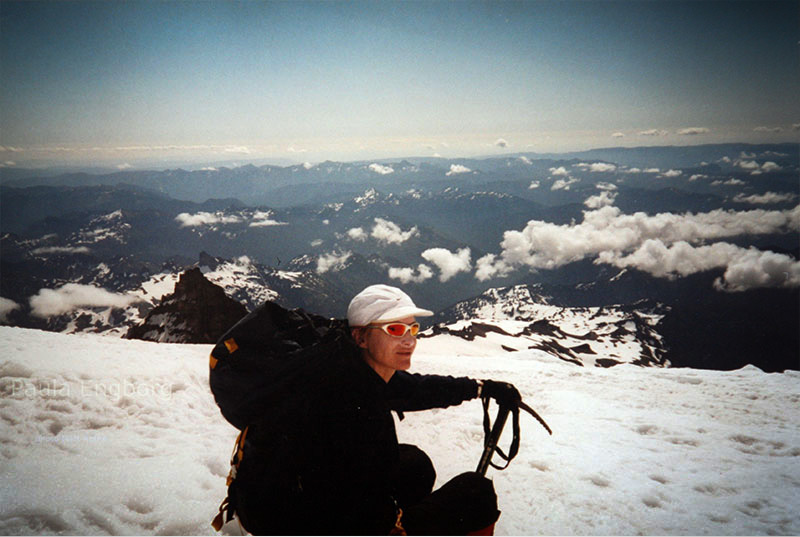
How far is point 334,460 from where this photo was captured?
2.76 metres

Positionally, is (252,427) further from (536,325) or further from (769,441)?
(536,325)

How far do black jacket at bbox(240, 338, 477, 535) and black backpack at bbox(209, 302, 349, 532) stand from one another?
0.03 feet

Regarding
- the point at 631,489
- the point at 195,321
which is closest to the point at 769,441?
the point at 631,489

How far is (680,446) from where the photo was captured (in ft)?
25.3

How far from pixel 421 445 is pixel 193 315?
181 feet

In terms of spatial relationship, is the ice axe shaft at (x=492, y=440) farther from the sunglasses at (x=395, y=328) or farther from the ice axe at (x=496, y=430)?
the sunglasses at (x=395, y=328)

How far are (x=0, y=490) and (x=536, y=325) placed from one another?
169558mm

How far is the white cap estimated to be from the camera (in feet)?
11.0

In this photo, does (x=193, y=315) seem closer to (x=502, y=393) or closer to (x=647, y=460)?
(x=647, y=460)

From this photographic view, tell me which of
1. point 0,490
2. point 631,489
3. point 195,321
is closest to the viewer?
point 0,490

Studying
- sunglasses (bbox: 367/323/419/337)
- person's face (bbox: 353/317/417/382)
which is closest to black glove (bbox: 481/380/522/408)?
person's face (bbox: 353/317/417/382)

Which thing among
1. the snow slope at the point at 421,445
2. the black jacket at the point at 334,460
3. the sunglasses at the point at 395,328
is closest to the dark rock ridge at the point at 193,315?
the snow slope at the point at 421,445

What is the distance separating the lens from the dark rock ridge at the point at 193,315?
168 feet

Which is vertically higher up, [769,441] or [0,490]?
[0,490]
